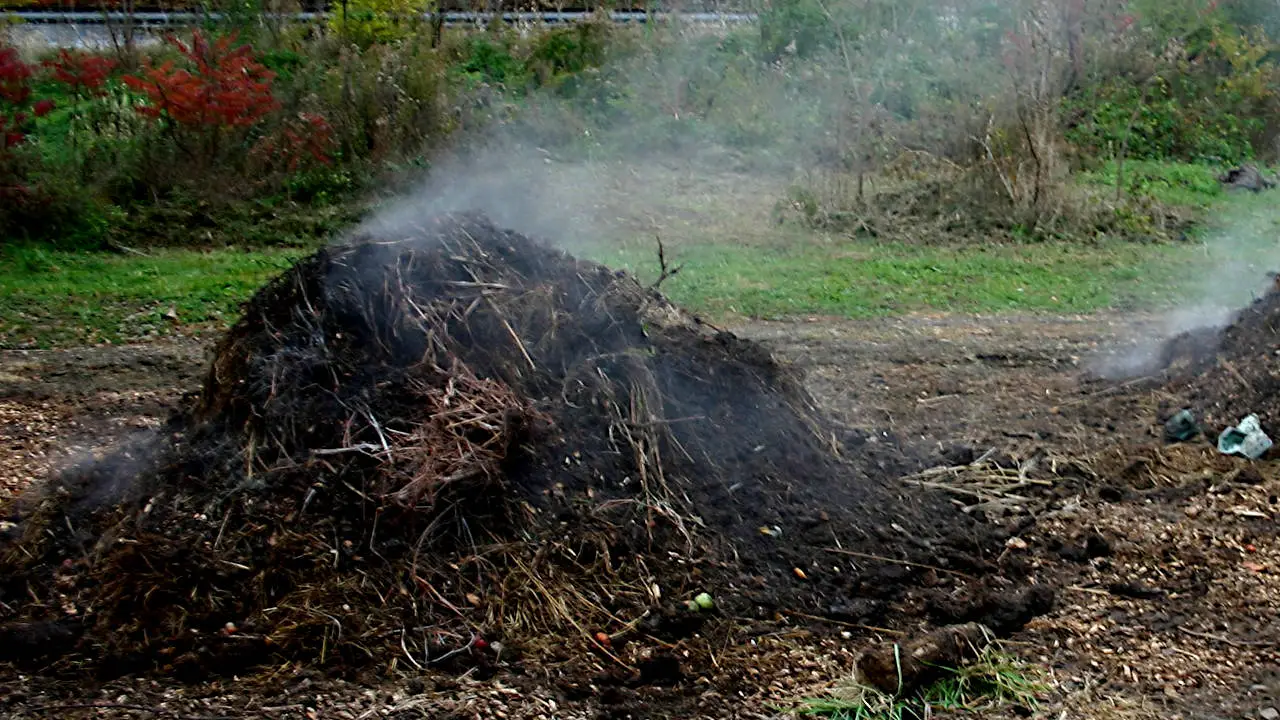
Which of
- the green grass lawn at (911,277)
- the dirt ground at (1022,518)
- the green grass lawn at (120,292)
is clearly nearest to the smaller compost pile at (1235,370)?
the dirt ground at (1022,518)

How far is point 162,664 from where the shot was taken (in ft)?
14.0

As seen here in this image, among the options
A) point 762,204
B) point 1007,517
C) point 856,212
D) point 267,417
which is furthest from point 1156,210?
point 267,417

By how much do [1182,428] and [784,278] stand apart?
4.45m

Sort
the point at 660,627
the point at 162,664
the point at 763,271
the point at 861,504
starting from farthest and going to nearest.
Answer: the point at 763,271, the point at 861,504, the point at 660,627, the point at 162,664

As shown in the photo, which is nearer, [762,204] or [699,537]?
[699,537]

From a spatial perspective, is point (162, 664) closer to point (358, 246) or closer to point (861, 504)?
point (358, 246)

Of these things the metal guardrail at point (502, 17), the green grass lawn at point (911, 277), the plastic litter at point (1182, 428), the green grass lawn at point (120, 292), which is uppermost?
the metal guardrail at point (502, 17)

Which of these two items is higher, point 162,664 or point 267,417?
point 267,417

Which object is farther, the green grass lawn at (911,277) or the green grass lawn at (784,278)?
the green grass lawn at (911,277)

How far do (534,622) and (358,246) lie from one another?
1.99 meters

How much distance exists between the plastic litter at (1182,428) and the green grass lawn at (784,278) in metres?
3.22

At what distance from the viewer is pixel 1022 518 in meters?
5.56

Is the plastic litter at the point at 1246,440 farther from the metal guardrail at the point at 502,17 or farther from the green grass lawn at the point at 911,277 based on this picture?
the metal guardrail at the point at 502,17

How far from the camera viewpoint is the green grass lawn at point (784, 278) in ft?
30.6
